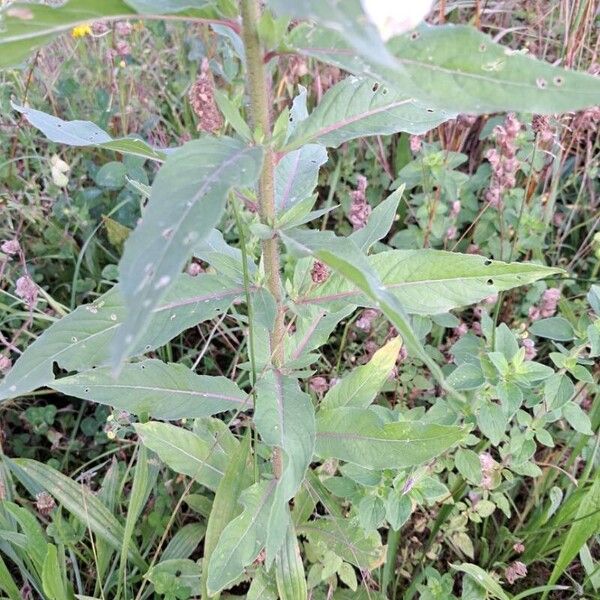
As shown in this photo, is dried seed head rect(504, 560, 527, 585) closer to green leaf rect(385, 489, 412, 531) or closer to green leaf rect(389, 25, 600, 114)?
green leaf rect(385, 489, 412, 531)

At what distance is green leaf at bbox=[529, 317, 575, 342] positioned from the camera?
1577mm

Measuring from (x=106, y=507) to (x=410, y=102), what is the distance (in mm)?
1266

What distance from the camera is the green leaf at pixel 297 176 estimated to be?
123 centimetres

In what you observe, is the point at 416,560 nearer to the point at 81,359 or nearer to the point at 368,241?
the point at 368,241

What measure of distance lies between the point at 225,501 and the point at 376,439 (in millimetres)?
370

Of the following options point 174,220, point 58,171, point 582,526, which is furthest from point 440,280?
point 58,171

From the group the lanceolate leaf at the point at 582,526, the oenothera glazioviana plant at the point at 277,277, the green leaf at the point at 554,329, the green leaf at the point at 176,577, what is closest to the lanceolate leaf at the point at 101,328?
the oenothera glazioviana plant at the point at 277,277

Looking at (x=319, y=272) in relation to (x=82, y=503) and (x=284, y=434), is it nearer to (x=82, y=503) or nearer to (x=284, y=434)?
(x=284, y=434)

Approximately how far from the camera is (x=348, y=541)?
4.88 ft

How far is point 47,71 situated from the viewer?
2.61 metres

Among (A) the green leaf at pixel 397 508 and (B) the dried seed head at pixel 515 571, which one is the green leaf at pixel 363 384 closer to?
(A) the green leaf at pixel 397 508

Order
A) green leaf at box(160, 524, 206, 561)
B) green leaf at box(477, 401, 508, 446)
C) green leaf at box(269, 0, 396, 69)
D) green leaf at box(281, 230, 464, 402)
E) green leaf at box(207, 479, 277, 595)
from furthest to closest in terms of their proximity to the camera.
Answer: green leaf at box(160, 524, 206, 561) < green leaf at box(477, 401, 508, 446) < green leaf at box(207, 479, 277, 595) < green leaf at box(281, 230, 464, 402) < green leaf at box(269, 0, 396, 69)

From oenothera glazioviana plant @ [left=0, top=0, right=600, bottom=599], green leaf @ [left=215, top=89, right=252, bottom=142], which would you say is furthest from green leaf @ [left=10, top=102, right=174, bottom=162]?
green leaf @ [left=215, top=89, right=252, bottom=142]

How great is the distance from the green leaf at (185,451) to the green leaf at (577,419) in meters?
0.82
